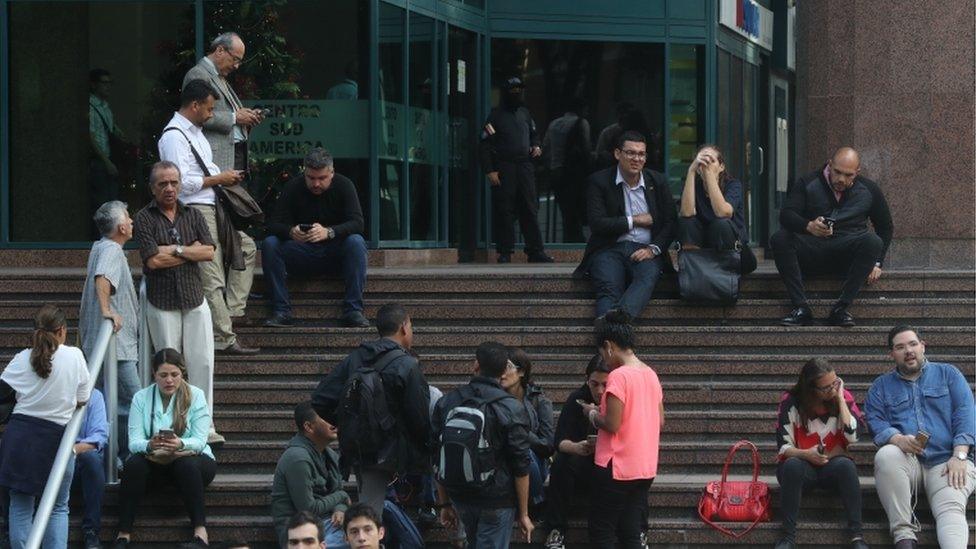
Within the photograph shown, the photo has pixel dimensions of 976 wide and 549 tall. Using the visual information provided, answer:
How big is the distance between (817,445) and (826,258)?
2.74 metres

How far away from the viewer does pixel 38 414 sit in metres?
11.1

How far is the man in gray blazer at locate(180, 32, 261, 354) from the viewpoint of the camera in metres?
13.0

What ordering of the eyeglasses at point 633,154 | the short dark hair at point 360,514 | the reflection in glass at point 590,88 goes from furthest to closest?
the reflection in glass at point 590,88 → the eyeglasses at point 633,154 → the short dark hair at point 360,514

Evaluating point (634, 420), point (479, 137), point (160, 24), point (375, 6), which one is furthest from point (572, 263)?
point (634, 420)

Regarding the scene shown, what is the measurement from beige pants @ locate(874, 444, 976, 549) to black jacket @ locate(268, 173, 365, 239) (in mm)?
4272

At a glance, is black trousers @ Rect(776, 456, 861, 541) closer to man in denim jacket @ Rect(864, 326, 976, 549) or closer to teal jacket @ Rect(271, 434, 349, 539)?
man in denim jacket @ Rect(864, 326, 976, 549)

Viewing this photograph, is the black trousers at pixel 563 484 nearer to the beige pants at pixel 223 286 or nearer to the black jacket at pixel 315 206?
the beige pants at pixel 223 286

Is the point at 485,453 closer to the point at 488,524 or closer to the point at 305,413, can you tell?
the point at 488,524

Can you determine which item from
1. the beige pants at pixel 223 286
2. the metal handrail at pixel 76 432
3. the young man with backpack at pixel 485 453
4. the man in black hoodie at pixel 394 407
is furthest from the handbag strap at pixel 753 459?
the metal handrail at pixel 76 432

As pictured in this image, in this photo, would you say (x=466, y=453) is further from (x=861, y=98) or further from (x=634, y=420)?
(x=861, y=98)

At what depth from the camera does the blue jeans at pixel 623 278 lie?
43.4 ft

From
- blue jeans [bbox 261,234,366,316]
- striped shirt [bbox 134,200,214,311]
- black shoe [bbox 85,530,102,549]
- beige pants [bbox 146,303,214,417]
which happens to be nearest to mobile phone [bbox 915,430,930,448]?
blue jeans [bbox 261,234,366,316]

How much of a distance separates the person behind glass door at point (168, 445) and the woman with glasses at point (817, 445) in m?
3.30

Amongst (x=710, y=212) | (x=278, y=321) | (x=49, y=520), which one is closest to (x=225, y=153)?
(x=278, y=321)
